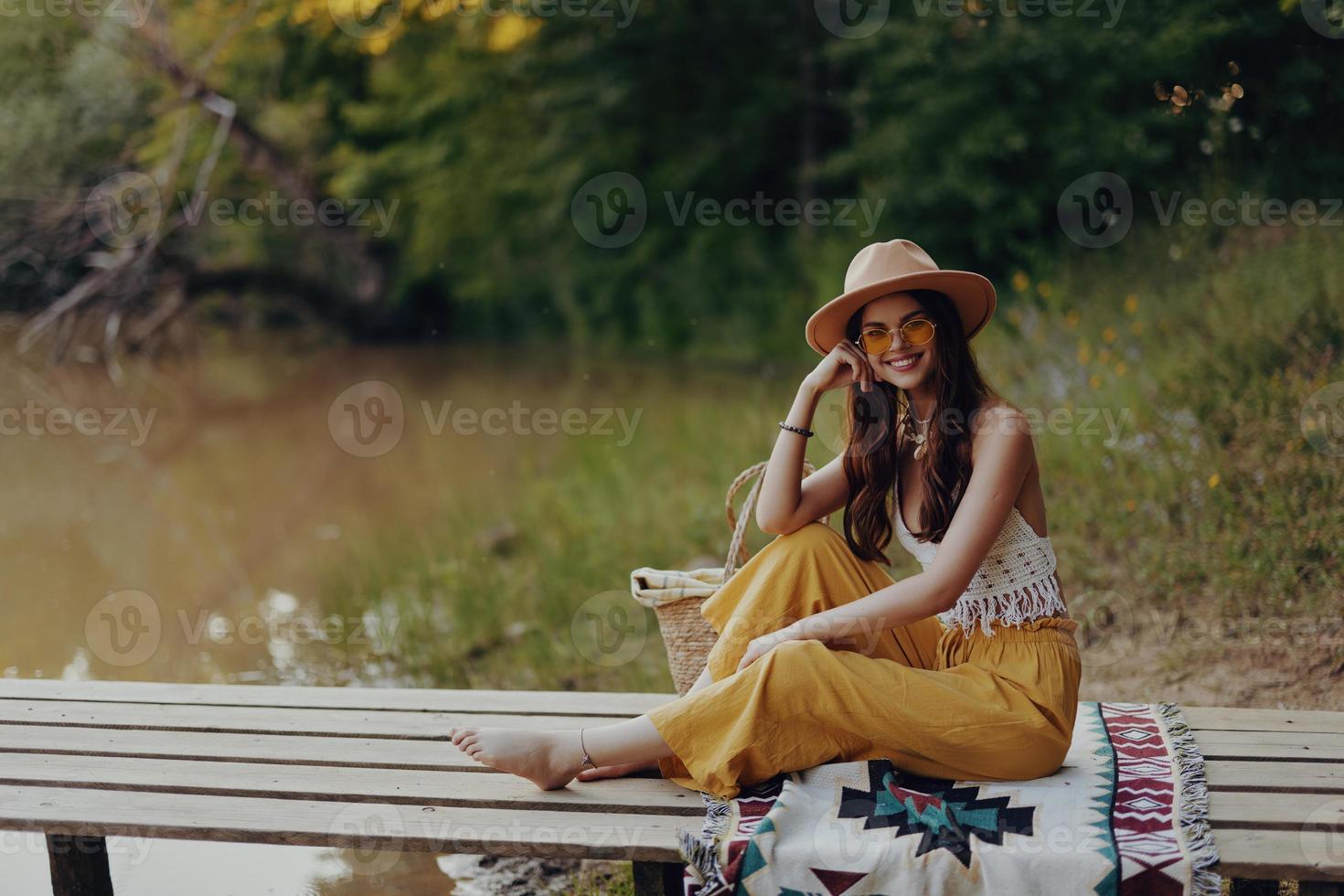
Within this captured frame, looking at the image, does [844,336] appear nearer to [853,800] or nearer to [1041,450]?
[853,800]

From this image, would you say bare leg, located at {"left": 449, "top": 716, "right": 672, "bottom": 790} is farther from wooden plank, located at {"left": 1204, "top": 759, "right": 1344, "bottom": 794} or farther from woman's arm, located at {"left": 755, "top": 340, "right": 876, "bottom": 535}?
wooden plank, located at {"left": 1204, "top": 759, "right": 1344, "bottom": 794}
